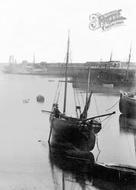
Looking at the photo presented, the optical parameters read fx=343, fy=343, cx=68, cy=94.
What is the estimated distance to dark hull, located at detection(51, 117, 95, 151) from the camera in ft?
107

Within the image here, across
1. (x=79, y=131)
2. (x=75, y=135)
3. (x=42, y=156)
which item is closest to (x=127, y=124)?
(x=75, y=135)

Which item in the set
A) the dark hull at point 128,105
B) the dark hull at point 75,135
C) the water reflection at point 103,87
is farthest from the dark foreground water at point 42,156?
the water reflection at point 103,87

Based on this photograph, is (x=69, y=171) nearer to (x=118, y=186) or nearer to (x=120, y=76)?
(x=118, y=186)

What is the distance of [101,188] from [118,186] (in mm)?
1300

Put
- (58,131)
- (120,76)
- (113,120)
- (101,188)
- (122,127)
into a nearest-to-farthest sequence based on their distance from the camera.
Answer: (101,188) < (58,131) < (122,127) < (113,120) < (120,76)

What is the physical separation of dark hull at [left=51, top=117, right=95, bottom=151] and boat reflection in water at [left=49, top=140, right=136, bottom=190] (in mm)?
2116

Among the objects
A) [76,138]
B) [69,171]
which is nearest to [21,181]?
[69,171]

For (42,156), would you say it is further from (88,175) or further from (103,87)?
(103,87)

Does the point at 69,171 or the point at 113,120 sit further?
the point at 113,120

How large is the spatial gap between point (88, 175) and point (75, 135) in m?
6.66

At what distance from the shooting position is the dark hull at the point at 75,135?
107 feet

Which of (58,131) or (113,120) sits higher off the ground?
(58,131)

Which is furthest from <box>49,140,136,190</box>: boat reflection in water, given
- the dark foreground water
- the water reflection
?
the water reflection

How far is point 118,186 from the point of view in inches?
964
